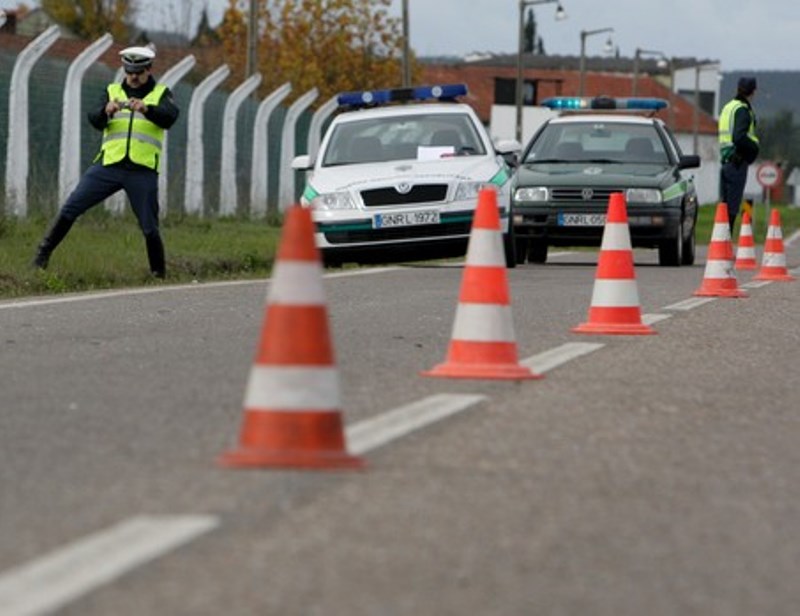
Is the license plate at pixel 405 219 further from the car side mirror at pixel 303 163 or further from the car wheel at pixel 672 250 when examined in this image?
the car wheel at pixel 672 250

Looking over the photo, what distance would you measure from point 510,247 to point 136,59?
6183mm

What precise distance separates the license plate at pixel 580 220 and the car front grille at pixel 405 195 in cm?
316

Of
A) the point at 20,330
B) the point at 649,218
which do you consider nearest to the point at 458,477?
the point at 20,330

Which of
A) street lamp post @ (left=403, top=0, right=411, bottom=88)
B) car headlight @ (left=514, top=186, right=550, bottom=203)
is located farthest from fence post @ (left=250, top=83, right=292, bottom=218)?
street lamp post @ (left=403, top=0, right=411, bottom=88)

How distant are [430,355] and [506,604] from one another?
20.1 ft

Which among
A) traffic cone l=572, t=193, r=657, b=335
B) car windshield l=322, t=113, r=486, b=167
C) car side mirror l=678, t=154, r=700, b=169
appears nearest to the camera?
traffic cone l=572, t=193, r=657, b=335

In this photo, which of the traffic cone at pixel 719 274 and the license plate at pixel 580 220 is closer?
the traffic cone at pixel 719 274

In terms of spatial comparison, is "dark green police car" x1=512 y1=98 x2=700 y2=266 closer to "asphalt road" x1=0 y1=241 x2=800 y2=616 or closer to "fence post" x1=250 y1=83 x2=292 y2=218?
"fence post" x1=250 y1=83 x2=292 y2=218

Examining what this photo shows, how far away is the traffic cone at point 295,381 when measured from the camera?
663 cm

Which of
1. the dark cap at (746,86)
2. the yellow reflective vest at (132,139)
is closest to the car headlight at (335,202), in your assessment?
the yellow reflective vest at (132,139)

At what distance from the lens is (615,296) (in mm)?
13000

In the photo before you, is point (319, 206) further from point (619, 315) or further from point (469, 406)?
point (469, 406)

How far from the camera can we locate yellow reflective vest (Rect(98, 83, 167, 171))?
749 inches

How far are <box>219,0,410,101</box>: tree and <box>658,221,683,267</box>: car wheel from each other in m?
53.3
